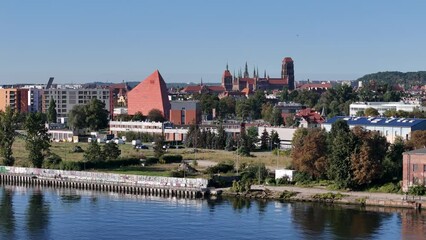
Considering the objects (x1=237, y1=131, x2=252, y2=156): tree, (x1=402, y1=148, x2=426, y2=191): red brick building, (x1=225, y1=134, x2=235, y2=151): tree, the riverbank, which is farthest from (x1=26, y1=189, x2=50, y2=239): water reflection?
(x1=225, y1=134, x2=235, y2=151): tree

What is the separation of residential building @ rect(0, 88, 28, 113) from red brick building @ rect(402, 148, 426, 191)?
6056 centimetres

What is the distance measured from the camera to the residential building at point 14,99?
290ft

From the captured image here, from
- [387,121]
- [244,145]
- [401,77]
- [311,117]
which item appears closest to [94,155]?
[244,145]

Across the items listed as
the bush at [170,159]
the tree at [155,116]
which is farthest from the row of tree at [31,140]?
the tree at [155,116]

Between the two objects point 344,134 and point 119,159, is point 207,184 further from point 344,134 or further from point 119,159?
point 119,159

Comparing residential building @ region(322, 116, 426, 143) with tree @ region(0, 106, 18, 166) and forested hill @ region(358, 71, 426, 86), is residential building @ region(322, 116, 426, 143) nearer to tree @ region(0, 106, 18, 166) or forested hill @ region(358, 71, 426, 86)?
tree @ region(0, 106, 18, 166)

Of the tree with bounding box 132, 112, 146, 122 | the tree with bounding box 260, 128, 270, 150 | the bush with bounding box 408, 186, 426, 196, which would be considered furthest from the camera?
the tree with bounding box 132, 112, 146, 122

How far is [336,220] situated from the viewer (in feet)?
97.5

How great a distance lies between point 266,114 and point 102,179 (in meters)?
40.0

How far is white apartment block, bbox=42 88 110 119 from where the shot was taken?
89.3 metres

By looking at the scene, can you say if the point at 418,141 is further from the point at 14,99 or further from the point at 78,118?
the point at 14,99

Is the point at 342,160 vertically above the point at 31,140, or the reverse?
the point at 31,140

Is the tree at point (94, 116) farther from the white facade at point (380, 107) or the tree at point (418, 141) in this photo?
the tree at point (418, 141)

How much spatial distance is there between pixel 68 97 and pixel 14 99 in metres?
5.67
